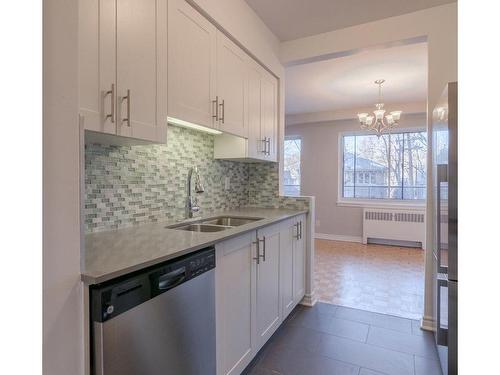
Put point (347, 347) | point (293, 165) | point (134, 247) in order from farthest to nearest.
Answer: point (293, 165)
point (347, 347)
point (134, 247)

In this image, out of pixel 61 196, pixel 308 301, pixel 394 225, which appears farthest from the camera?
pixel 394 225

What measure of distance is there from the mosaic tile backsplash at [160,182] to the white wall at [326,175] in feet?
10.9

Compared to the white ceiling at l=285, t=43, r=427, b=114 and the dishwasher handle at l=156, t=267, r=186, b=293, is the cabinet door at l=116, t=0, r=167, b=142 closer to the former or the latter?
the dishwasher handle at l=156, t=267, r=186, b=293

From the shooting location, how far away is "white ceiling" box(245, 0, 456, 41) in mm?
2340

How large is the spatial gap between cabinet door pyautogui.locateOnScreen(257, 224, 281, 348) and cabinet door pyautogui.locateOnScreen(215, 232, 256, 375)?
0.32 feet

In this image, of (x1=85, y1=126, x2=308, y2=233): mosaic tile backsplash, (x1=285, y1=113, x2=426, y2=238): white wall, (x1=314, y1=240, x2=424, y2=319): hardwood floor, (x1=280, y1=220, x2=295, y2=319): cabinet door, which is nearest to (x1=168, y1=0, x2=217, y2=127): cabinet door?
(x1=85, y1=126, x2=308, y2=233): mosaic tile backsplash

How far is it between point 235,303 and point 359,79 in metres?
3.59

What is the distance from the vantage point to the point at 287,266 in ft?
7.91

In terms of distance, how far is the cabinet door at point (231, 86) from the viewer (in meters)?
2.09

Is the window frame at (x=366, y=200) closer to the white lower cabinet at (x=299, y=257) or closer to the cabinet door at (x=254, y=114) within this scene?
the white lower cabinet at (x=299, y=257)

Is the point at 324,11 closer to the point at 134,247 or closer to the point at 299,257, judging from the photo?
the point at 299,257

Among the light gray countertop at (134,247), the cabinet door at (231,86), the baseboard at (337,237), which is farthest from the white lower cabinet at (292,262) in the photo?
A: the baseboard at (337,237)

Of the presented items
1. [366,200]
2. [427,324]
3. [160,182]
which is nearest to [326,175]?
[366,200]
